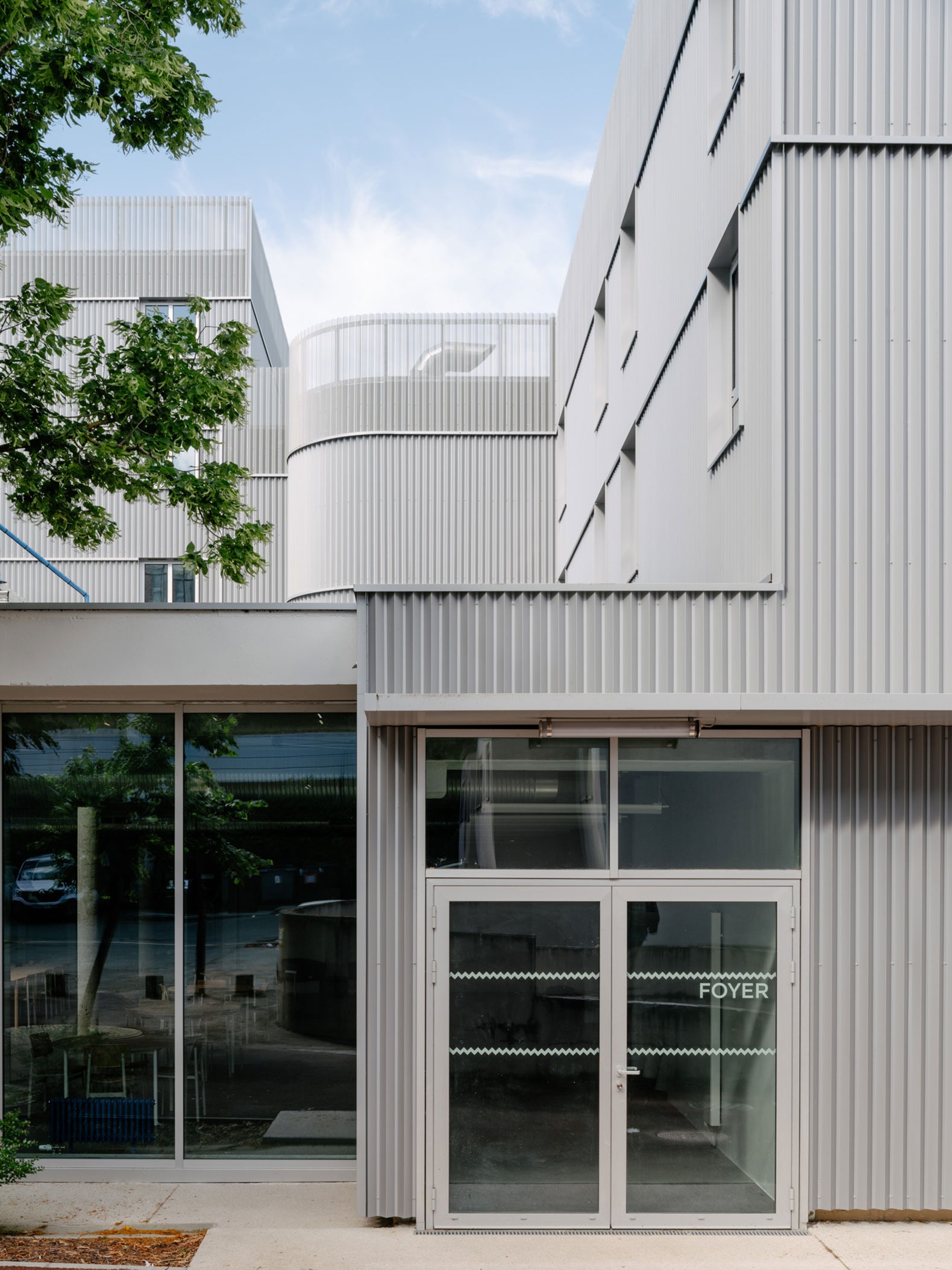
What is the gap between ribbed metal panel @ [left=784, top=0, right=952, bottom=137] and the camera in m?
7.84

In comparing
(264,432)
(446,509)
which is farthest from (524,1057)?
(264,432)

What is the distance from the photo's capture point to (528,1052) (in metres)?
7.46

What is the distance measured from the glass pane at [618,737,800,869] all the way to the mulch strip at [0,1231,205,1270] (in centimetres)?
355

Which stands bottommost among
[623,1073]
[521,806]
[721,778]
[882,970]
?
[623,1073]

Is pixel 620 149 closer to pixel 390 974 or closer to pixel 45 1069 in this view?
pixel 390 974

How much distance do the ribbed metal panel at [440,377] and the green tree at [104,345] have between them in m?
12.2

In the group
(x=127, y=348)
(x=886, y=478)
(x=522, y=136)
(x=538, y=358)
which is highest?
(x=522, y=136)

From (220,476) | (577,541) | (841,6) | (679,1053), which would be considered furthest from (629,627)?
(577,541)

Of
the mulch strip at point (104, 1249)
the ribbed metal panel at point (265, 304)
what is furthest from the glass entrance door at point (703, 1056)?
the ribbed metal panel at point (265, 304)

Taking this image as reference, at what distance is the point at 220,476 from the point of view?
11.9m

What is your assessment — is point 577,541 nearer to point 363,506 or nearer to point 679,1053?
point 363,506

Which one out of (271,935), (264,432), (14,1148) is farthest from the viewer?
(264,432)

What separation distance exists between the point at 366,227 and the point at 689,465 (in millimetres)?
29331

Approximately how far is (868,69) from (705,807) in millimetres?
4971
